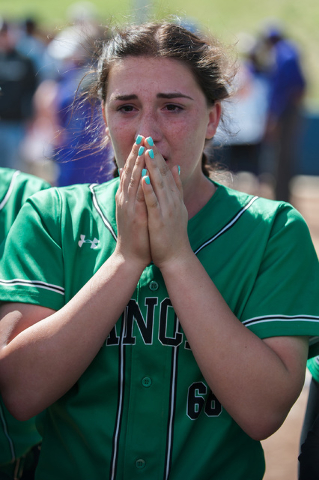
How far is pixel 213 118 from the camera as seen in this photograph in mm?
2170

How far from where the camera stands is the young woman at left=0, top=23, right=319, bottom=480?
171cm

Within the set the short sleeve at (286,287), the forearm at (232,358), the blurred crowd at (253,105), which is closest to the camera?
the forearm at (232,358)

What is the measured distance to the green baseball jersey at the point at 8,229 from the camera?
207 centimetres

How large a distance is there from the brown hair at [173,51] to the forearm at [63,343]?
2.43 feet

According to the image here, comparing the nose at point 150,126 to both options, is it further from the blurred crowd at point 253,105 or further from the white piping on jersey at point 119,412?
the blurred crowd at point 253,105

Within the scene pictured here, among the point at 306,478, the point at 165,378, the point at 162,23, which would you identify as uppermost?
the point at 162,23

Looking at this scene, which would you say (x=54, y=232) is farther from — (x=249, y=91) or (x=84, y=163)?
(x=249, y=91)

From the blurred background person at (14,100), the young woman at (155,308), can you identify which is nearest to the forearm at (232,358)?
the young woman at (155,308)

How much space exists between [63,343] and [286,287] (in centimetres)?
72

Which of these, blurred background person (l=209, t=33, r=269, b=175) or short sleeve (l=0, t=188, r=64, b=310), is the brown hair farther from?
blurred background person (l=209, t=33, r=269, b=175)

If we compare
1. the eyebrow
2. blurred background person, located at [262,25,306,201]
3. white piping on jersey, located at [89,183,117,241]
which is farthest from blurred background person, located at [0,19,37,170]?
the eyebrow

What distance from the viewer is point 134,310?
6.15ft

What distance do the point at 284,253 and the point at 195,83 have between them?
663 mm

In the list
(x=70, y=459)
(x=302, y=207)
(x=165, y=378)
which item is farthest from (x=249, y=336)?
(x=302, y=207)
